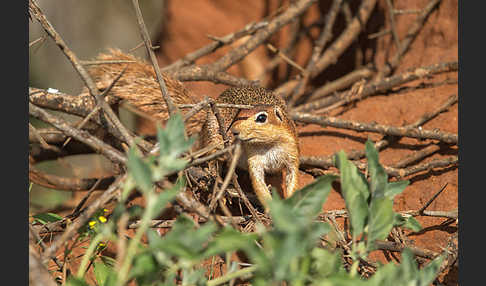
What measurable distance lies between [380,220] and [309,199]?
0.21m

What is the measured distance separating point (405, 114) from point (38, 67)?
248 inches

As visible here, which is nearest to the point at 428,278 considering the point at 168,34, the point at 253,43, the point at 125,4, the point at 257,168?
the point at 257,168

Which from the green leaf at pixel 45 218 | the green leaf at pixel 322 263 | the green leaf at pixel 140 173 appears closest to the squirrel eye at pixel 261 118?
the green leaf at pixel 45 218

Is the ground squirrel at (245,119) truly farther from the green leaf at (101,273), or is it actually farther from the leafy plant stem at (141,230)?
the leafy plant stem at (141,230)

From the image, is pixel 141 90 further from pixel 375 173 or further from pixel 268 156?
pixel 375 173

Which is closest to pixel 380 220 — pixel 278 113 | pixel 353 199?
pixel 353 199

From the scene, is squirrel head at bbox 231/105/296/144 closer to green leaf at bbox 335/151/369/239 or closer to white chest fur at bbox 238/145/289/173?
white chest fur at bbox 238/145/289/173

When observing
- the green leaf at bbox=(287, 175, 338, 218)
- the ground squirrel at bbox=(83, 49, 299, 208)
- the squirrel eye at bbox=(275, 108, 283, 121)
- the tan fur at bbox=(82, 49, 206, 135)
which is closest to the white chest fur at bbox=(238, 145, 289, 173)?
the ground squirrel at bbox=(83, 49, 299, 208)

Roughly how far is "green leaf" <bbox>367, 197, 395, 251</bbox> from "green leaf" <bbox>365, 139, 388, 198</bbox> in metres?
0.05

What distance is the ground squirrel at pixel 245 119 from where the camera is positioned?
264 centimetres

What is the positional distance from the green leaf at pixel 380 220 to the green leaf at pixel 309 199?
0.15 m

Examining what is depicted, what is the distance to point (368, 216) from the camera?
4.47 ft

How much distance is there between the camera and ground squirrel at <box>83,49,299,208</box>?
8.65 ft

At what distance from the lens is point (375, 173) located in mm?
1377
